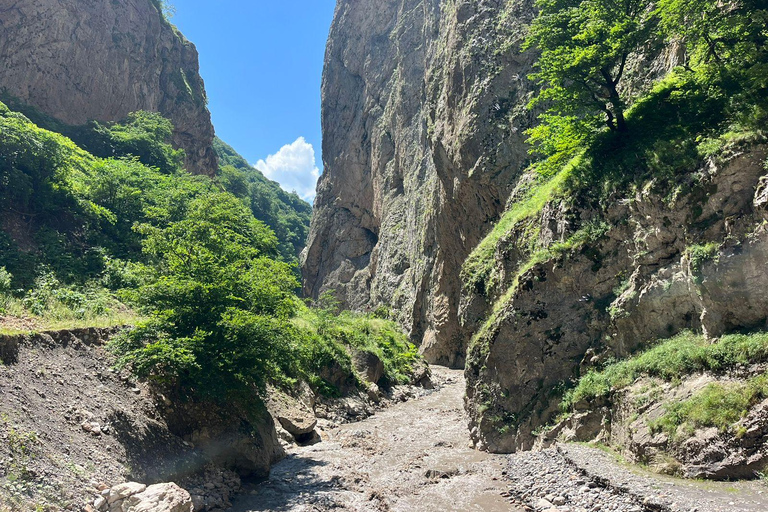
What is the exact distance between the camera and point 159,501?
9.80 metres

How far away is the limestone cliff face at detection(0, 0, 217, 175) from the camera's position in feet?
150

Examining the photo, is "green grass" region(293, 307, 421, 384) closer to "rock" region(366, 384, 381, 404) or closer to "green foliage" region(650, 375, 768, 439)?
"rock" region(366, 384, 381, 404)

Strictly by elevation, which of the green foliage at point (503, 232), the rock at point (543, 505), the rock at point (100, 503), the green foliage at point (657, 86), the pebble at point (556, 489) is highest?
the green foliage at point (657, 86)

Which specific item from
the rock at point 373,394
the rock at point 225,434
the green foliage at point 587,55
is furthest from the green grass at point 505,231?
the rock at point 225,434

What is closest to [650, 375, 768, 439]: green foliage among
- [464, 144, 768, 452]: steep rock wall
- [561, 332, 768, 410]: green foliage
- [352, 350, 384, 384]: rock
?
[561, 332, 768, 410]: green foliage

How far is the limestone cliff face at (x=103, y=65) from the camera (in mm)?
45719

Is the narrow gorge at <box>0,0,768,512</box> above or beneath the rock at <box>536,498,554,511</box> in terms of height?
above

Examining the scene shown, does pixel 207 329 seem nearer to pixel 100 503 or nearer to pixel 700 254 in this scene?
pixel 100 503

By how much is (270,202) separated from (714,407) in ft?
330

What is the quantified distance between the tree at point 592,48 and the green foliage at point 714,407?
1031 cm

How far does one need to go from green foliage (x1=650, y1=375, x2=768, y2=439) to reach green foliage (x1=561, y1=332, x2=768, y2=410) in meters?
0.61

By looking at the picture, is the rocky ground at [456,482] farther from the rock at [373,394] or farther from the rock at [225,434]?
the rock at [373,394]

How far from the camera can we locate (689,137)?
43.7ft

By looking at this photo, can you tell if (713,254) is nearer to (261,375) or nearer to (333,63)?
(261,375)
